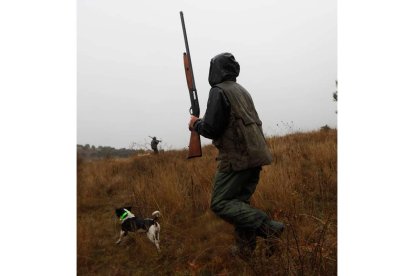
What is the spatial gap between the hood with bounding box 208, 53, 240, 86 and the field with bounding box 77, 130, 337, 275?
4.50 ft

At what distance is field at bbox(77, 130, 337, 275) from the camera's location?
2459 mm

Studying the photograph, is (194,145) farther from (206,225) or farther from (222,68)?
(206,225)

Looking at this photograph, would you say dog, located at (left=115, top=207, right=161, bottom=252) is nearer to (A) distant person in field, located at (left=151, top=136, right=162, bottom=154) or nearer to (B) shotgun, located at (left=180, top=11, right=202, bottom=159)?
(B) shotgun, located at (left=180, top=11, right=202, bottom=159)

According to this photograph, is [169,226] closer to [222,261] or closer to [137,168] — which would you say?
[222,261]

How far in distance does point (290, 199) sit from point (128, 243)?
202cm

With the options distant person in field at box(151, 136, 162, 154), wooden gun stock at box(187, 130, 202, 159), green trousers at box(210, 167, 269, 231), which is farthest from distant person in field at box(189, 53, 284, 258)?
distant person in field at box(151, 136, 162, 154)

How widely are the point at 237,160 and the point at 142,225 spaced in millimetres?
1435

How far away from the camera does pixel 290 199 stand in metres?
3.53

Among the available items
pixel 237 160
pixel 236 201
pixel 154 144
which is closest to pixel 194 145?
pixel 237 160

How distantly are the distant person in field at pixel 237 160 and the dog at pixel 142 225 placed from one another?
0.89 meters

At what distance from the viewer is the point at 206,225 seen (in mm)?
3518

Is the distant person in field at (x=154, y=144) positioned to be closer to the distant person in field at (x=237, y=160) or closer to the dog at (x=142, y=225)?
the dog at (x=142, y=225)

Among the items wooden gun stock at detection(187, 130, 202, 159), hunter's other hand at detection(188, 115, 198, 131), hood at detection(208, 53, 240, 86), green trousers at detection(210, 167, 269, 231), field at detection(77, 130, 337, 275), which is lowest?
field at detection(77, 130, 337, 275)
